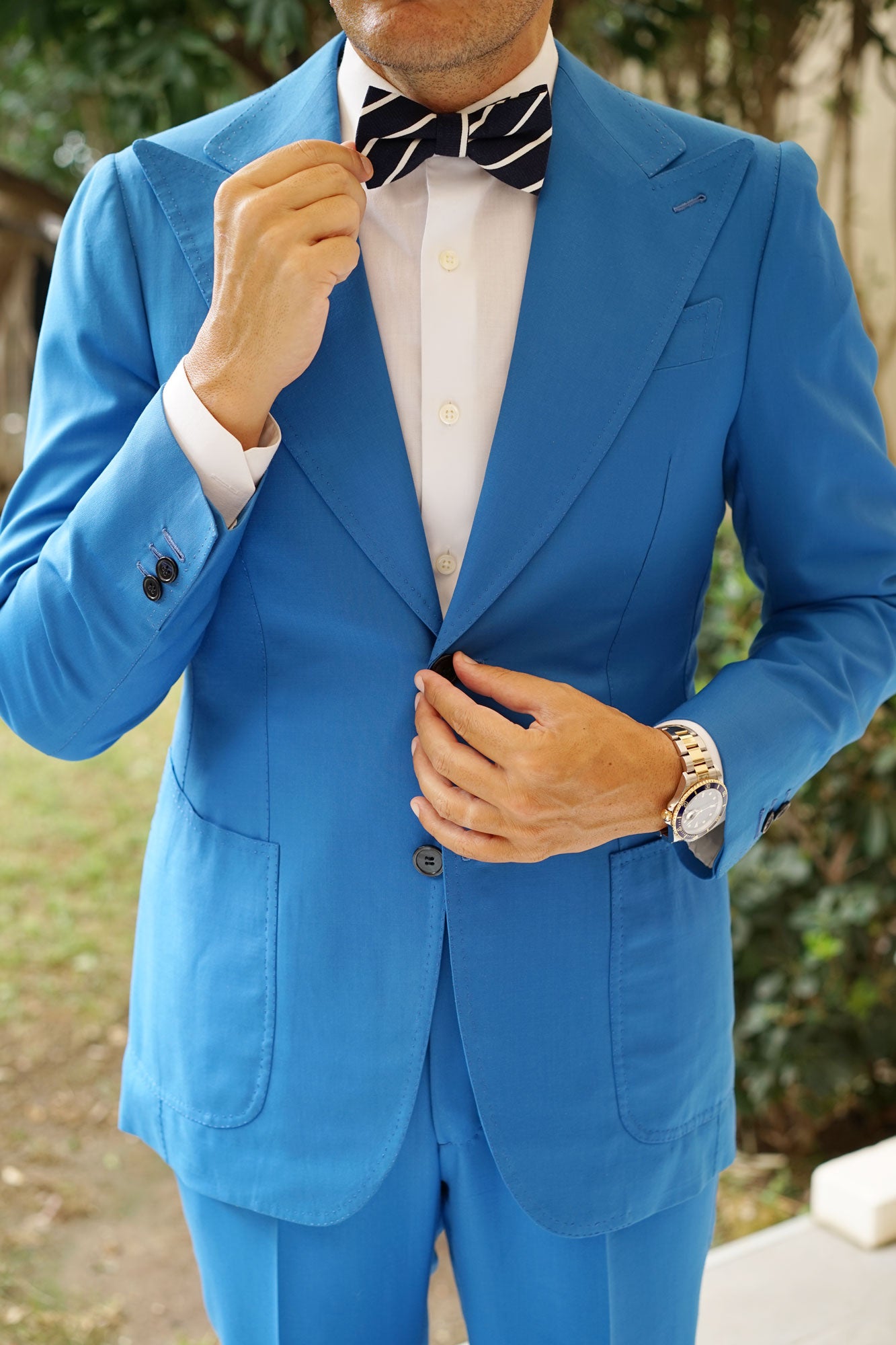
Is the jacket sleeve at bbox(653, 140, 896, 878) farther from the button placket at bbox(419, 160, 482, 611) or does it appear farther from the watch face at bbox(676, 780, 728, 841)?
the button placket at bbox(419, 160, 482, 611)

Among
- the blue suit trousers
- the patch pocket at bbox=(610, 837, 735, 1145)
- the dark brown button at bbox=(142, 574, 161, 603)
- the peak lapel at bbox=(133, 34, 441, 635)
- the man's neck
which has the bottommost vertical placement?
the blue suit trousers

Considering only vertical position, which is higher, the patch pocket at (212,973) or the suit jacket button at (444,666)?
the suit jacket button at (444,666)

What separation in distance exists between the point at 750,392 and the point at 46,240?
2.70 m

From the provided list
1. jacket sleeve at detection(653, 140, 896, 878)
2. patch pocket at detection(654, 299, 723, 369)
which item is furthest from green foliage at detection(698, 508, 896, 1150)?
patch pocket at detection(654, 299, 723, 369)

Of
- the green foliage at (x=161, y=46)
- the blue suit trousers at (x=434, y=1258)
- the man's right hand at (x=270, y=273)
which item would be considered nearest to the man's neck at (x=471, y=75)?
the man's right hand at (x=270, y=273)

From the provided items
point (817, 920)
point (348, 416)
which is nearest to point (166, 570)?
point (348, 416)

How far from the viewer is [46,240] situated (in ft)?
10.8

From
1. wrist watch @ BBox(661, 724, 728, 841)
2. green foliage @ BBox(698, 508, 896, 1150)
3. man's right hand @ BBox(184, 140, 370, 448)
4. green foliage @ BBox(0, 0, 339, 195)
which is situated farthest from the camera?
green foliage @ BBox(698, 508, 896, 1150)

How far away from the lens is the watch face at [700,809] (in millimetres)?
1062

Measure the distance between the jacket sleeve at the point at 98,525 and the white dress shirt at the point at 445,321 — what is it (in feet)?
0.55

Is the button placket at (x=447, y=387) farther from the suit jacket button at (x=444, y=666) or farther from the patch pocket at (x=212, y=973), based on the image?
the patch pocket at (x=212, y=973)

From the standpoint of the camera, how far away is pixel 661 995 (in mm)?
1161

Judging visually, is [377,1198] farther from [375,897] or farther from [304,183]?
[304,183]

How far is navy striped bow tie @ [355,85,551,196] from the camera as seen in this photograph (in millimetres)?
1081
